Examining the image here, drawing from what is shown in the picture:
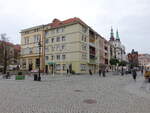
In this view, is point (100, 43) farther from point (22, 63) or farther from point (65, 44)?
point (22, 63)

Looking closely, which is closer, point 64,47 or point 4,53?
point 4,53

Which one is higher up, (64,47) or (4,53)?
(64,47)

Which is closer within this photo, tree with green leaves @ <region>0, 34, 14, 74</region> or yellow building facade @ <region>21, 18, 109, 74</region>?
tree with green leaves @ <region>0, 34, 14, 74</region>

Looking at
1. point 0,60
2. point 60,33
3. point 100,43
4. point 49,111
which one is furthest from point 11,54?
point 49,111

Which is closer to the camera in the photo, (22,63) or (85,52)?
(85,52)

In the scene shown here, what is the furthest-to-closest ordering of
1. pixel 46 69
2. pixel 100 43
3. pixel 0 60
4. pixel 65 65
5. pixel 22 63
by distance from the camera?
pixel 100 43 < pixel 22 63 < pixel 46 69 < pixel 65 65 < pixel 0 60

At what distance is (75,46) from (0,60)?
20798mm

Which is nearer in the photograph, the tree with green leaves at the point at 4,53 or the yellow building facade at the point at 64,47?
the tree with green leaves at the point at 4,53

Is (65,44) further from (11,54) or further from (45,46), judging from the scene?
(11,54)

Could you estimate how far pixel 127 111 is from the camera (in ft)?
23.2

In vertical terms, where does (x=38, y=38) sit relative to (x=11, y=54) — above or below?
above

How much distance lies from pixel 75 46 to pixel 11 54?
18166mm

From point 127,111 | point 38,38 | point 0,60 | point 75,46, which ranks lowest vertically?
point 127,111

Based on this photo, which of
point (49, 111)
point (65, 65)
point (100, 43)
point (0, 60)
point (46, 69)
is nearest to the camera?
point (49, 111)
